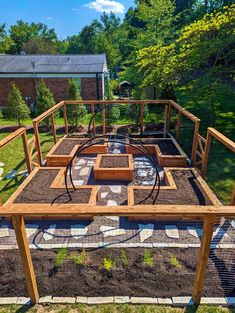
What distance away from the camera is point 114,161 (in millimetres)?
6824

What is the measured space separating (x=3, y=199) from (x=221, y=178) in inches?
207

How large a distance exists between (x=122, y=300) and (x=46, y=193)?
2860 millimetres

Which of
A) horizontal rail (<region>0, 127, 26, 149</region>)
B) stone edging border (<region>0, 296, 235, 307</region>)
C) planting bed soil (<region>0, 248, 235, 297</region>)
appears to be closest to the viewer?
stone edging border (<region>0, 296, 235, 307</region>)

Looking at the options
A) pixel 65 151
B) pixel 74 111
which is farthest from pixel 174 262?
pixel 74 111

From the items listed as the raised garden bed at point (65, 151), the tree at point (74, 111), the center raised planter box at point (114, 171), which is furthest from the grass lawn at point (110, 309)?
the tree at point (74, 111)

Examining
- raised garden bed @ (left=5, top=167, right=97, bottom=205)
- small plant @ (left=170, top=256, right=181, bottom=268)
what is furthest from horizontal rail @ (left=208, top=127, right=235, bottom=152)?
raised garden bed @ (left=5, top=167, right=97, bottom=205)

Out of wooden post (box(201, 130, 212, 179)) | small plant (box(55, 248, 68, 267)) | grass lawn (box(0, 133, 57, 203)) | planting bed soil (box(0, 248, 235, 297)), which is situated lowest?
planting bed soil (box(0, 248, 235, 297))

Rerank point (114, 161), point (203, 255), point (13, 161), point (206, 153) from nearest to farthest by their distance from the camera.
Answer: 1. point (203, 255)
2. point (206, 153)
3. point (114, 161)
4. point (13, 161)

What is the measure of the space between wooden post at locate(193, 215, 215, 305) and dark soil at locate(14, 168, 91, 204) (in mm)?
2619

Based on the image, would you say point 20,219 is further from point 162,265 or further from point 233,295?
point 233,295

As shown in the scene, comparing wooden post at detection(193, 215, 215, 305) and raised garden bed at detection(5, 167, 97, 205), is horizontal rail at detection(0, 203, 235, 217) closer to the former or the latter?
wooden post at detection(193, 215, 215, 305)

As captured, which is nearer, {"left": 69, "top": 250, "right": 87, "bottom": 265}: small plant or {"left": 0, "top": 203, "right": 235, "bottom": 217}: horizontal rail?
{"left": 0, "top": 203, "right": 235, "bottom": 217}: horizontal rail

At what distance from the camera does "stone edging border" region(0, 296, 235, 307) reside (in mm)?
3080

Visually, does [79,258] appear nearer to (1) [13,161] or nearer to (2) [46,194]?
(2) [46,194]
